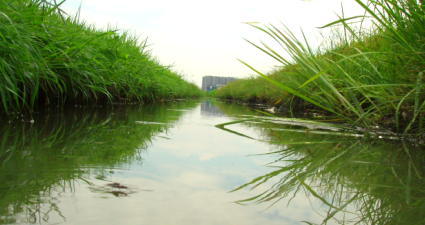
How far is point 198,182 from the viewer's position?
71 cm

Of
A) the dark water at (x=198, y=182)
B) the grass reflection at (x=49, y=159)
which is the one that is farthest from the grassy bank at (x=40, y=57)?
the dark water at (x=198, y=182)

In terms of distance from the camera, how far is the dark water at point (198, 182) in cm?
52

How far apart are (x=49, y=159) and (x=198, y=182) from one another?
0.37 meters

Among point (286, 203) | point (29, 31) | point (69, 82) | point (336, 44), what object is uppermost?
point (336, 44)

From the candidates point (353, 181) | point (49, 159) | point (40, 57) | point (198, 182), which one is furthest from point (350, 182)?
point (40, 57)

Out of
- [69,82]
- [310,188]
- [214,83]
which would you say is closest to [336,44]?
[69,82]

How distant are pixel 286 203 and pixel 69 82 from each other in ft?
6.26

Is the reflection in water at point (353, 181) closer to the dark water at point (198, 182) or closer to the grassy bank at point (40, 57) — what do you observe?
the dark water at point (198, 182)

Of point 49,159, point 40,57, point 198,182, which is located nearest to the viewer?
point 198,182

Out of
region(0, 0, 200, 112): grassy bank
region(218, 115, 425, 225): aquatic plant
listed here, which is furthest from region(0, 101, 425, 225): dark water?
region(0, 0, 200, 112): grassy bank

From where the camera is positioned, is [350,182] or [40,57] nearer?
[350,182]

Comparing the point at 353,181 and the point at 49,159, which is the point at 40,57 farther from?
the point at 353,181

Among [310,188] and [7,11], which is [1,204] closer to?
[310,188]

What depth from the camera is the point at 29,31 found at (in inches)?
65.5
